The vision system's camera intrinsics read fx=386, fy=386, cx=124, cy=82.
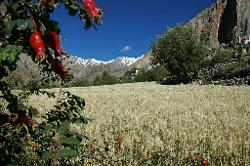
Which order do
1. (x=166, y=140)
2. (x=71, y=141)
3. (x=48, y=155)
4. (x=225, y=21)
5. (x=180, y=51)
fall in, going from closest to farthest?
(x=48, y=155) < (x=71, y=141) < (x=166, y=140) < (x=180, y=51) < (x=225, y=21)

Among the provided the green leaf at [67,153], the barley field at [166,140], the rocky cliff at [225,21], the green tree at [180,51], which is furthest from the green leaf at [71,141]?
the rocky cliff at [225,21]

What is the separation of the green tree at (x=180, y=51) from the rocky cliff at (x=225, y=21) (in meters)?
99.8

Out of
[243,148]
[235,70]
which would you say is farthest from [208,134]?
[235,70]

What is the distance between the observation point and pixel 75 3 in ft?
9.14

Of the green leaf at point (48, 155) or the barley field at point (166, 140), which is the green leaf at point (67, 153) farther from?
the barley field at point (166, 140)

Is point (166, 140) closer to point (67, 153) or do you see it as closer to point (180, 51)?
point (67, 153)

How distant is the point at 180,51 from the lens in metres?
47.2

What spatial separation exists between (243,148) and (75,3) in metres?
5.93

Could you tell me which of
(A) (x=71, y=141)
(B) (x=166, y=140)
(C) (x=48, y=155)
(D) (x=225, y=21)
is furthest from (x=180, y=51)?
(D) (x=225, y=21)

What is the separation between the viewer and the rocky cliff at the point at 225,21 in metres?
153

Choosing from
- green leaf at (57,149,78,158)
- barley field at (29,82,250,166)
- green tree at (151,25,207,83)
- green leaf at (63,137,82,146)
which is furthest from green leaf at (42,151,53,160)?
green tree at (151,25,207,83)

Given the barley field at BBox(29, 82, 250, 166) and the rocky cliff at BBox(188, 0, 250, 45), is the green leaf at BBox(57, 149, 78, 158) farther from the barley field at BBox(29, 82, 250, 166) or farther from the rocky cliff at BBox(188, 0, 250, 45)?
the rocky cliff at BBox(188, 0, 250, 45)

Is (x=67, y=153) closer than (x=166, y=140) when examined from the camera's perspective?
Yes

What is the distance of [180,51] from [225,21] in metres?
136
